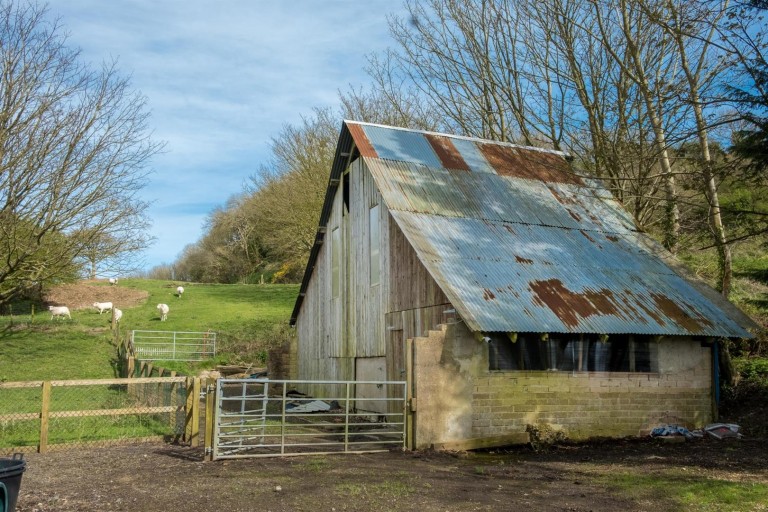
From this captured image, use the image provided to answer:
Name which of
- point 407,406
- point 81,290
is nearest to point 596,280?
point 407,406

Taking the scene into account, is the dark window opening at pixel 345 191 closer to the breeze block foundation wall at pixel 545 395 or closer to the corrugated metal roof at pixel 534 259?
the corrugated metal roof at pixel 534 259

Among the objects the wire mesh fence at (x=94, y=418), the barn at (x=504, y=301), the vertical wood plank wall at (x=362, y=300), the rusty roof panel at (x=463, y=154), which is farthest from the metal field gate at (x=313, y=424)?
the rusty roof panel at (x=463, y=154)

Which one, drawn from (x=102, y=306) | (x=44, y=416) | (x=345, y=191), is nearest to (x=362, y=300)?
(x=345, y=191)

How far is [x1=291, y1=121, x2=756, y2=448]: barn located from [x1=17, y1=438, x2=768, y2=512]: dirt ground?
3.99ft

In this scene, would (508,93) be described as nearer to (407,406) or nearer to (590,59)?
(590,59)

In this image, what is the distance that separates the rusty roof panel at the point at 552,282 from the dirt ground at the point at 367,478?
2.60 meters

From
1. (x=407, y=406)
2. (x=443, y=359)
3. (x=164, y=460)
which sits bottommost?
(x=164, y=460)

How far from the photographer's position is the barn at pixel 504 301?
42.4 feet

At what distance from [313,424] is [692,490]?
245 inches

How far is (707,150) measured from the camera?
17531mm

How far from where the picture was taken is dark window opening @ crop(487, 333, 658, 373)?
13312 mm

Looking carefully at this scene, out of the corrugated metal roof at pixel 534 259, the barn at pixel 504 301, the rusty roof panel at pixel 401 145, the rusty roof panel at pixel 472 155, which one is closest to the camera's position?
the barn at pixel 504 301

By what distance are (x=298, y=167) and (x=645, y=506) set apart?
3216cm

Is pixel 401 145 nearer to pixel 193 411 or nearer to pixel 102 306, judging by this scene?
pixel 193 411
